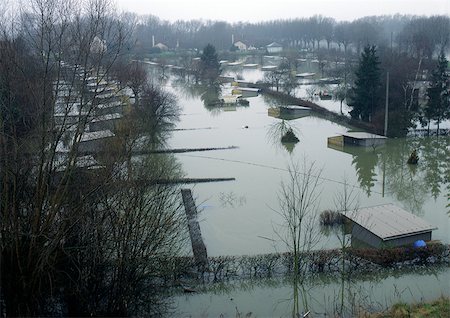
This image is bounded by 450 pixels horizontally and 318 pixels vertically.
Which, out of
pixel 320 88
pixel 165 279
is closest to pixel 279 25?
pixel 320 88

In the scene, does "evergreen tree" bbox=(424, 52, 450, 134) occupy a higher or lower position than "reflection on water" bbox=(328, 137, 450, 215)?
higher

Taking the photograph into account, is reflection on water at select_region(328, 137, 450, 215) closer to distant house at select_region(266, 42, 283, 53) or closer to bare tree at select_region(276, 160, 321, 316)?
bare tree at select_region(276, 160, 321, 316)

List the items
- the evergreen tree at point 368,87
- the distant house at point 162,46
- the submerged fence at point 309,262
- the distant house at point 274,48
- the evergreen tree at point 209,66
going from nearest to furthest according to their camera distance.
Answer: the submerged fence at point 309,262 < the evergreen tree at point 368,87 < the evergreen tree at point 209,66 < the distant house at point 162,46 < the distant house at point 274,48

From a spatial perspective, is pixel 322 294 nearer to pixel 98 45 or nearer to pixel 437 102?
pixel 98 45

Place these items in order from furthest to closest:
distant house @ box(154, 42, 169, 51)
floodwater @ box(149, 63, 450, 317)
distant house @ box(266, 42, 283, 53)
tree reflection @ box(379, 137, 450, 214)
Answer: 1. distant house @ box(266, 42, 283, 53)
2. distant house @ box(154, 42, 169, 51)
3. tree reflection @ box(379, 137, 450, 214)
4. floodwater @ box(149, 63, 450, 317)

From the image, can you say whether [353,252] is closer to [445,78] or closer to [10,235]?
[10,235]

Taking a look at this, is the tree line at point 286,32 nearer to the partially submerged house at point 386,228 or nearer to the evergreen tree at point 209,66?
the evergreen tree at point 209,66

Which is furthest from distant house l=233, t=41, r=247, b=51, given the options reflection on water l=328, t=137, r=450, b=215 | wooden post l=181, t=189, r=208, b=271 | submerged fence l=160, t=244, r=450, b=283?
submerged fence l=160, t=244, r=450, b=283

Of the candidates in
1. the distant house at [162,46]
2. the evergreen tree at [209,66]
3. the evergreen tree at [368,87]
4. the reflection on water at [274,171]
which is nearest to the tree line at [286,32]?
A: the distant house at [162,46]
